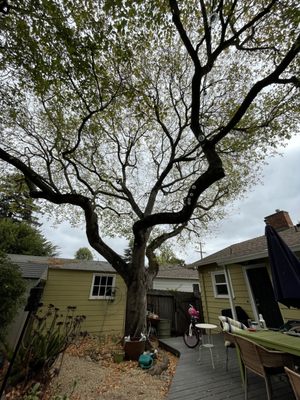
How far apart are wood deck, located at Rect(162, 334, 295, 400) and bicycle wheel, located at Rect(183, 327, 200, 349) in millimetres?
1317

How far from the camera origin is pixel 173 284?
1884 cm

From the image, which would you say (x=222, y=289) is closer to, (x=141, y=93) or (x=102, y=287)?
(x=102, y=287)

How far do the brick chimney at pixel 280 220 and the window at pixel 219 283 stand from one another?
3.13 metres

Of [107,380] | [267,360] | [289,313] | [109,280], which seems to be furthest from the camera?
[109,280]

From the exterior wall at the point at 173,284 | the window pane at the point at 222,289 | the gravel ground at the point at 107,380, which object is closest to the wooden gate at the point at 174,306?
the window pane at the point at 222,289

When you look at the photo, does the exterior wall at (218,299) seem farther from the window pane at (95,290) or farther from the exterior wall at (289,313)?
the window pane at (95,290)

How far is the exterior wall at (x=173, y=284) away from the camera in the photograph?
18.6 metres

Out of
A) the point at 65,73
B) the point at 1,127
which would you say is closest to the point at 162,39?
the point at 65,73

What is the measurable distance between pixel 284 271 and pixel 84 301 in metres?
8.60

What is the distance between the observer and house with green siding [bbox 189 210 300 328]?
242 inches

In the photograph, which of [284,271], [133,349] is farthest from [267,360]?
[133,349]

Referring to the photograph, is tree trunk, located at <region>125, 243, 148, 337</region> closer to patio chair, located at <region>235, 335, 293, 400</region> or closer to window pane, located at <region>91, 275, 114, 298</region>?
patio chair, located at <region>235, 335, 293, 400</region>

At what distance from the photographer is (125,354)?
16.9 feet

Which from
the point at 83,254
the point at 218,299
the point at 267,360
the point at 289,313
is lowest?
the point at 267,360
